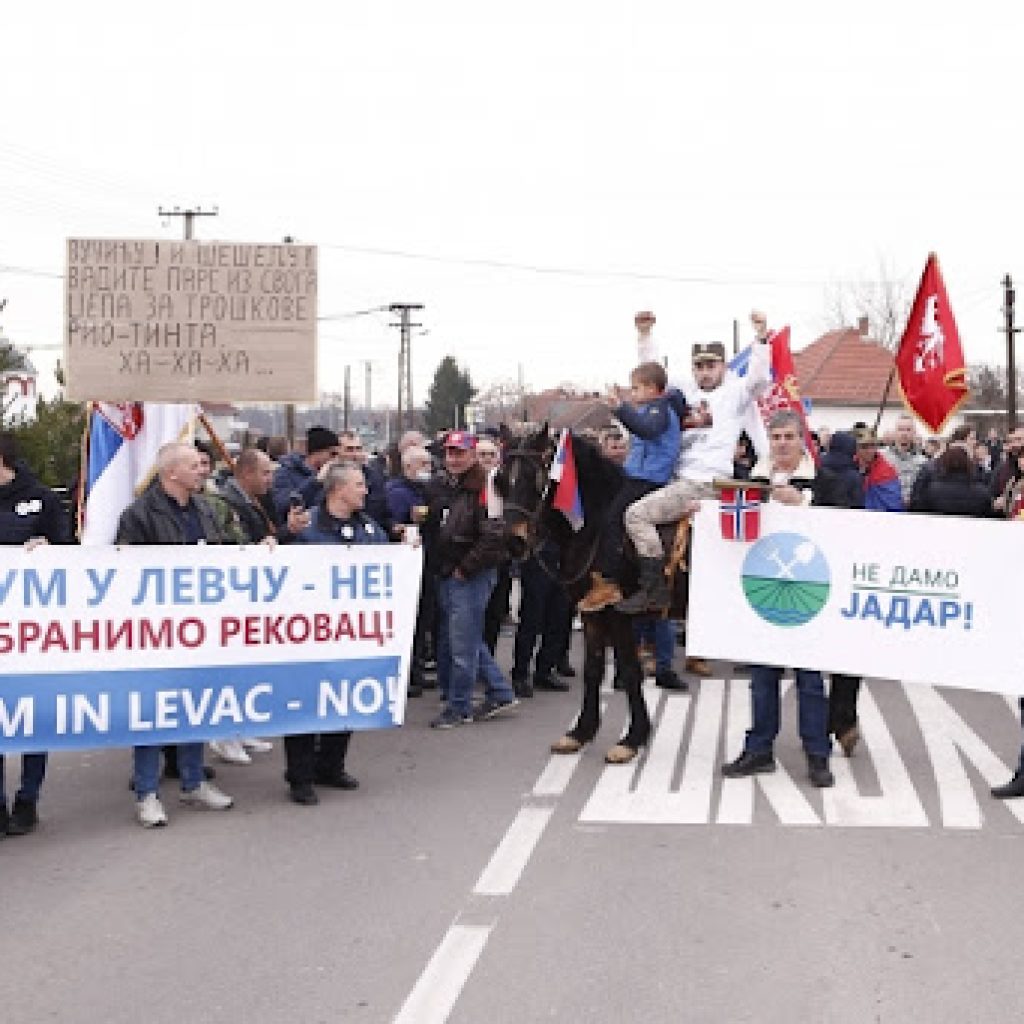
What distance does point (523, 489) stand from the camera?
26.2 ft

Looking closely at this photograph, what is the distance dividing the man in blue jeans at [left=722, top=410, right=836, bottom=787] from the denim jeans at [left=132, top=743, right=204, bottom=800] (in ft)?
9.66

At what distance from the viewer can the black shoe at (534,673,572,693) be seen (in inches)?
428

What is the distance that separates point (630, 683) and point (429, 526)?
2374 millimetres

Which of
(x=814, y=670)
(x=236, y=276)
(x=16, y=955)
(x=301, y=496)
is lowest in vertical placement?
(x=16, y=955)

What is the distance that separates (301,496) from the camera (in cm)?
962

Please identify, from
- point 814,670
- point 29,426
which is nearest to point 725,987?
point 814,670

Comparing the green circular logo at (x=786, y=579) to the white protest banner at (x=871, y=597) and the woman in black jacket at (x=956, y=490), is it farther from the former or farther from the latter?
the woman in black jacket at (x=956, y=490)

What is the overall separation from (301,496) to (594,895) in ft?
15.5

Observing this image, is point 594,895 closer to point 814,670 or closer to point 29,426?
point 814,670

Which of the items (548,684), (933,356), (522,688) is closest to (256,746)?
(522,688)

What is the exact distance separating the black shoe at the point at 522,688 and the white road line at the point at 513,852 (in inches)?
138

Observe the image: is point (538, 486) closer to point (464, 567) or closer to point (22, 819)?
point (464, 567)

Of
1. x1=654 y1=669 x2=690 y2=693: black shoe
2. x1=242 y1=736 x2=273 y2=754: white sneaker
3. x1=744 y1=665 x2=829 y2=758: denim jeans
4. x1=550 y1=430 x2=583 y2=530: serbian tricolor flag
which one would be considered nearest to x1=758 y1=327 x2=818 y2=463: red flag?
x1=654 y1=669 x2=690 y2=693: black shoe

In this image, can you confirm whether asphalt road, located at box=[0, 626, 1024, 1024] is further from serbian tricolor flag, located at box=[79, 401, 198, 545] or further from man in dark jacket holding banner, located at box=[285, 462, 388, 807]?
serbian tricolor flag, located at box=[79, 401, 198, 545]
